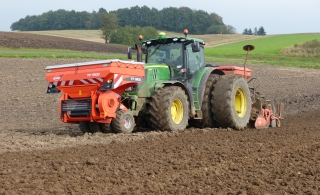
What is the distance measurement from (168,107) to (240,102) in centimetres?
240

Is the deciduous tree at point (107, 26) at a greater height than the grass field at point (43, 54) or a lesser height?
greater

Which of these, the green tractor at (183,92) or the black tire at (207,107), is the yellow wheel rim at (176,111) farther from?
the black tire at (207,107)

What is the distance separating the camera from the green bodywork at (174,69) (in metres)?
9.38

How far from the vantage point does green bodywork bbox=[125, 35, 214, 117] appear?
938 cm

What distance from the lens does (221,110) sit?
9.96 metres

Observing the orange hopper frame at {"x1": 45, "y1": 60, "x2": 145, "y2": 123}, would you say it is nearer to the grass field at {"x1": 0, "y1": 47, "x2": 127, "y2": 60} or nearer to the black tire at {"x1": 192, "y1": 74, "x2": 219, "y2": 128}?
the black tire at {"x1": 192, "y1": 74, "x2": 219, "y2": 128}

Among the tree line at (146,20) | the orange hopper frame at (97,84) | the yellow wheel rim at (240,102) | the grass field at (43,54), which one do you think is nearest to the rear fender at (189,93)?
the orange hopper frame at (97,84)

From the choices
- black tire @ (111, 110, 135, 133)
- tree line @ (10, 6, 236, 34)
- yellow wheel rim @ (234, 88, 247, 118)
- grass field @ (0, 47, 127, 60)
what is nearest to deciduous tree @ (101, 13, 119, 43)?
tree line @ (10, 6, 236, 34)

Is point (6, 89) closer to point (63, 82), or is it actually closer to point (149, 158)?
point (63, 82)

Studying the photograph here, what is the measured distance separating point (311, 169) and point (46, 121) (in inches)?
339

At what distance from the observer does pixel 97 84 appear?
8727 millimetres

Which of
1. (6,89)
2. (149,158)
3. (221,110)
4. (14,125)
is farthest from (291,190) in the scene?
(6,89)

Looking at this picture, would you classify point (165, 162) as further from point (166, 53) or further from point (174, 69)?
point (166, 53)

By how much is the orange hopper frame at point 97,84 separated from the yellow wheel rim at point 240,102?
2515 millimetres
